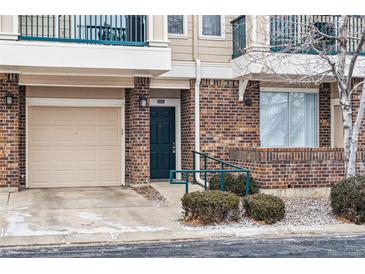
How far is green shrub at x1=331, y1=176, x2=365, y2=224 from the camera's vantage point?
10422 millimetres

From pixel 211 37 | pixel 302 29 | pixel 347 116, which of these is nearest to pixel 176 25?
pixel 211 37

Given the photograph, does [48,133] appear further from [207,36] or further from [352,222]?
[352,222]

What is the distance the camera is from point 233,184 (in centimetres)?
1330

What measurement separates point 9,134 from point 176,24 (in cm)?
517

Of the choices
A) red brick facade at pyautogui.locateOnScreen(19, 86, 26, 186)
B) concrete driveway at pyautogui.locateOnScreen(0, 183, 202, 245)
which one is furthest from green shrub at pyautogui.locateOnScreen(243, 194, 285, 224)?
red brick facade at pyautogui.locateOnScreen(19, 86, 26, 186)

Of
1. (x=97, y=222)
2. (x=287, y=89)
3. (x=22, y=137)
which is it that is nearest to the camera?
(x=97, y=222)

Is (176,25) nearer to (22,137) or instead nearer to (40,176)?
(22,137)

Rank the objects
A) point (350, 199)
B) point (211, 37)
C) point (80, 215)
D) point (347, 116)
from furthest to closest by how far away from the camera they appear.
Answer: point (211, 37)
point (347, 116)
point (80, 215)
point (350, 199)

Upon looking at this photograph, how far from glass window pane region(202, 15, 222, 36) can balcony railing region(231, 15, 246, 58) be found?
399 mm

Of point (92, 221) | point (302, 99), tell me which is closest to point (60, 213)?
point (92, 221)

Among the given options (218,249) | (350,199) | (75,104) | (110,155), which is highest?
(75,104)

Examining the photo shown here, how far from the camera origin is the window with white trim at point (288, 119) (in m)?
15.9

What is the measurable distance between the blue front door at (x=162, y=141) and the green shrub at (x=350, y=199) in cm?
599

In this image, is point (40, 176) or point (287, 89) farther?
point (287, 89)
